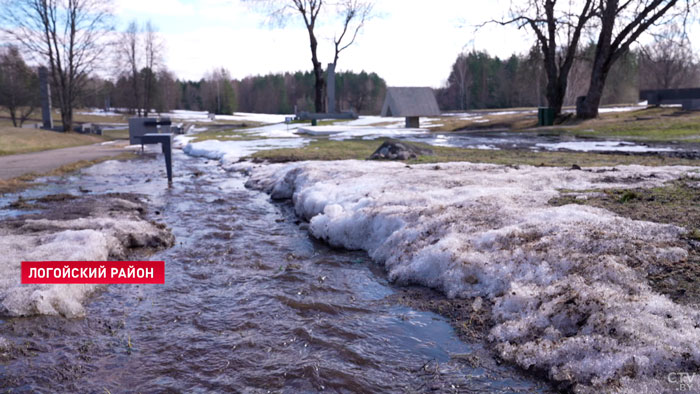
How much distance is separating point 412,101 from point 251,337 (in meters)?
36.8

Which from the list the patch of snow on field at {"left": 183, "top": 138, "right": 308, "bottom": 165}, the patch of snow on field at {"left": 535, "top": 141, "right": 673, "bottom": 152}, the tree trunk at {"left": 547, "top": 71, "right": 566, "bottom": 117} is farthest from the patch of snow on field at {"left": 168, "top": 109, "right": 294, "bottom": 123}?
the patch of snow on field at {"left": 535, "top": 141, "right": 673, "bottom": 152}

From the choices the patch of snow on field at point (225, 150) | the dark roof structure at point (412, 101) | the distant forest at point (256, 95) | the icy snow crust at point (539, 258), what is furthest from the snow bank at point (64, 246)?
the distant forest at point (256, 95)

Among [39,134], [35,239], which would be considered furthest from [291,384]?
[39,134]

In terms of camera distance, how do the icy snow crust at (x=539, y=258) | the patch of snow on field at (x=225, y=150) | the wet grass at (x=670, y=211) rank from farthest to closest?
the patch of snow on field at (x=225, y=150), the wet grass at (x=670, y=211), the icy snow crust at (x=539, y=258)

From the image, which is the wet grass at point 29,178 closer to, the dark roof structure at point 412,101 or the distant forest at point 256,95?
the dark roof structure at point 412,101

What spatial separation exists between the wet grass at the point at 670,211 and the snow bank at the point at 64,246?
15.2ft

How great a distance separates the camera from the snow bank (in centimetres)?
402

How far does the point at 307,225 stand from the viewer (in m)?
7.32

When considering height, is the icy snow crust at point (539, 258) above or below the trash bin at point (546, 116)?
below

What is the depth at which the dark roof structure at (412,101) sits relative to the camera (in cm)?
3831

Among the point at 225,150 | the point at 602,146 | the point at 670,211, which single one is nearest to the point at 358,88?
the point at 225,150

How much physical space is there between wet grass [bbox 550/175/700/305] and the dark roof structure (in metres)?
31.1

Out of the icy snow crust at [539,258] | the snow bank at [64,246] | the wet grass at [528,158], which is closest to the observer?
the icy snow crust at [539,258]

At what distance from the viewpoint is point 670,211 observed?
5.34 meters
